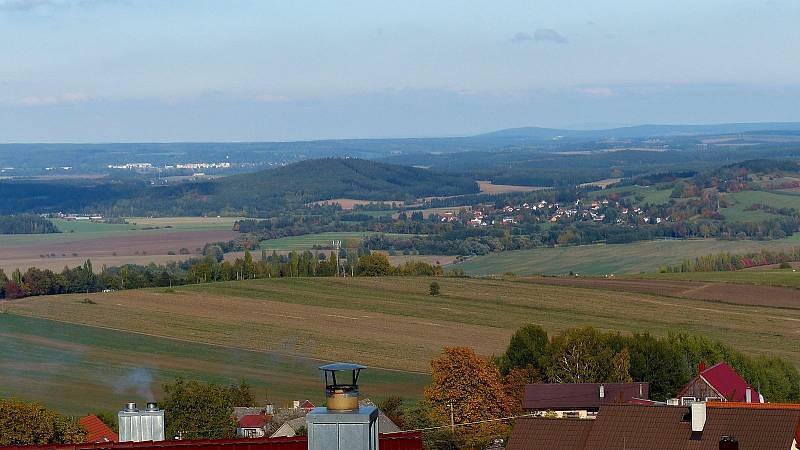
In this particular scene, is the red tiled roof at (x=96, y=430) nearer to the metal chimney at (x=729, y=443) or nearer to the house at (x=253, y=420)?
the house at (x=253, y=420)

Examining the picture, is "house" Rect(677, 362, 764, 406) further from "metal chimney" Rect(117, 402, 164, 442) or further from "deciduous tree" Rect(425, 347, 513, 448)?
"metal chimney" Rect(117, 402, 164, 442)

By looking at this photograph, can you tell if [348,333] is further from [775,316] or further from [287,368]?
[775,316]

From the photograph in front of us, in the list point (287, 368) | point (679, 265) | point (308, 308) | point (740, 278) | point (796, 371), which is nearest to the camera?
point (796, 371)

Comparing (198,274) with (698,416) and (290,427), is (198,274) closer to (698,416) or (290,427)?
(290,427)

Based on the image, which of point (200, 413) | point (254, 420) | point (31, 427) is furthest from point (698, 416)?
point (254, 420)

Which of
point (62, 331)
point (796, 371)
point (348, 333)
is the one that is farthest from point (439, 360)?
point (62, 331)

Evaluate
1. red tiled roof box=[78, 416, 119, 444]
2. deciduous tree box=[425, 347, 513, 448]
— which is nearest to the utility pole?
deciduous tree box=[425, 347, 513, 448]
